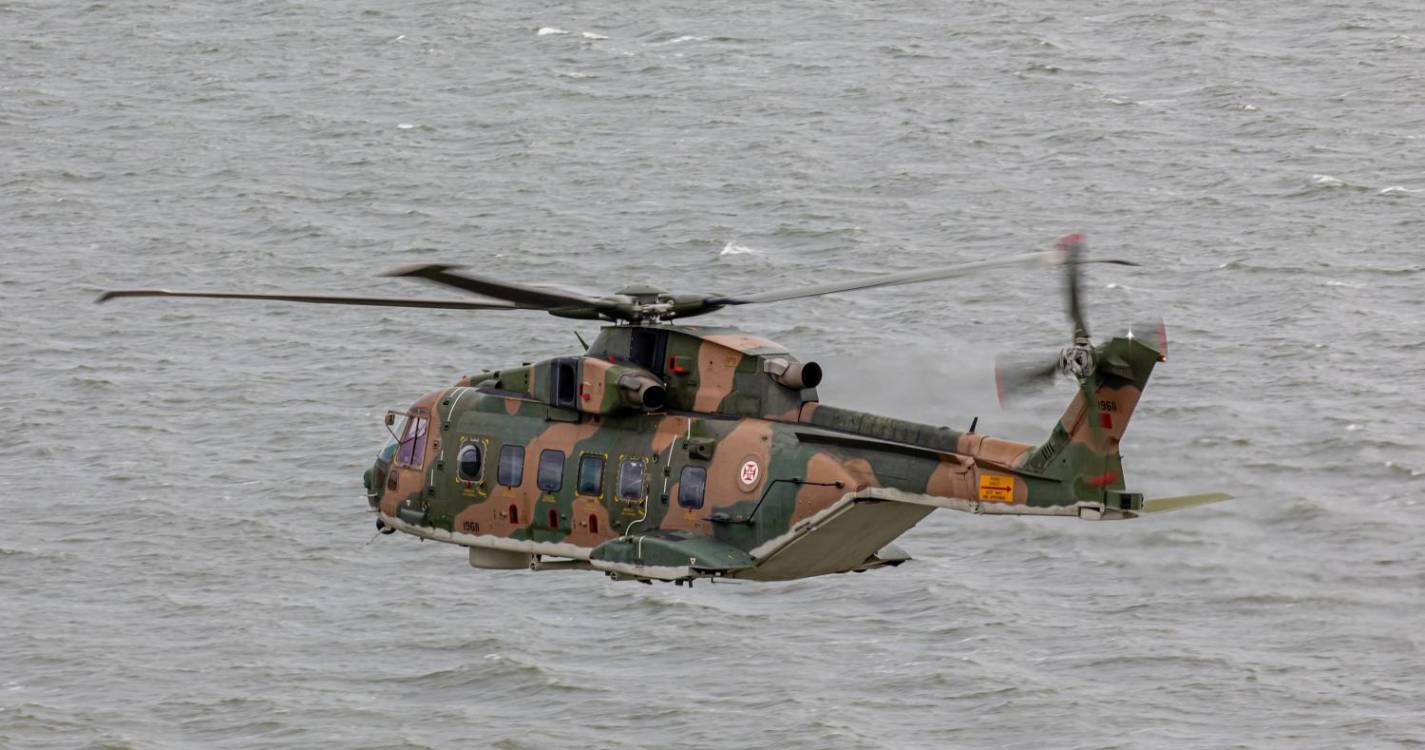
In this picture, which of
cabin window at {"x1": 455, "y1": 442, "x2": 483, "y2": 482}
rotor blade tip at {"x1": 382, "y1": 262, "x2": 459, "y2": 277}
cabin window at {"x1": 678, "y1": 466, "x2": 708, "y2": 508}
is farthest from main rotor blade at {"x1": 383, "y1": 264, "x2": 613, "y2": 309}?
cabin window at {"x1": 455, "y1": 442, "x2": 483, "y2": 482}

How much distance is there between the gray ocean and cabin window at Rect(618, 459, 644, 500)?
15.6 ft

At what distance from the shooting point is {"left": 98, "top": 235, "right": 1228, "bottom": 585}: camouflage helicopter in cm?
4166

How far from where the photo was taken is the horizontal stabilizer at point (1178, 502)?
40500mm

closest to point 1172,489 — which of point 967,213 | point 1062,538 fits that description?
point 1062,538

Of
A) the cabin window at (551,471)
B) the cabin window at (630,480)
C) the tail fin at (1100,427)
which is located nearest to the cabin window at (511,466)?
the cabin window at (551,471)

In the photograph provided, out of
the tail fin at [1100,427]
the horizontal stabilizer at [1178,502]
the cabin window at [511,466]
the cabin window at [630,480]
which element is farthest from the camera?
the cabin window at [511,466]

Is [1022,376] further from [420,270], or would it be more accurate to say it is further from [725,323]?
[725,323]

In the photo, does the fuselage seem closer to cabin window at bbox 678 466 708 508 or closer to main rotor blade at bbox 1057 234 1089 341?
cabin window at bbox 678 466 708 508

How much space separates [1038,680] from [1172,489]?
2314cm

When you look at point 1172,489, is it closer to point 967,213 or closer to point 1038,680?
point 1038,680

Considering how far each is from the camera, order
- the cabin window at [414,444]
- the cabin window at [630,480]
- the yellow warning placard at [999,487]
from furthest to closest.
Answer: the cabin window at [414,444], the cabin window at [630,480], the yellow warning placard at [999,487]

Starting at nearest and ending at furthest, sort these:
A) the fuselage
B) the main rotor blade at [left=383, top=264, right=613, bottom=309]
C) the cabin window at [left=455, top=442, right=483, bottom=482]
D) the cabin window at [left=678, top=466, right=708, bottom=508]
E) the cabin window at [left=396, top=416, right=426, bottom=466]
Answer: the main rotor blade at [left=383, top=264, right=613, bottom=309] < the fuselage < the cabin window at [left=678, top=466, right=708, bottom=508] < the cabin window at [left=455, top=442, right=483, bottom=482] < the cabin window at [left=396, top=416, right=426, bottom=466]

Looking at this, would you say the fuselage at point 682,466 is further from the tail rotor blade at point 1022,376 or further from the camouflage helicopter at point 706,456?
the tail rotor blade at point 1022,376

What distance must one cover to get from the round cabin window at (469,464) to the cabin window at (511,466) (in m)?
0.60
